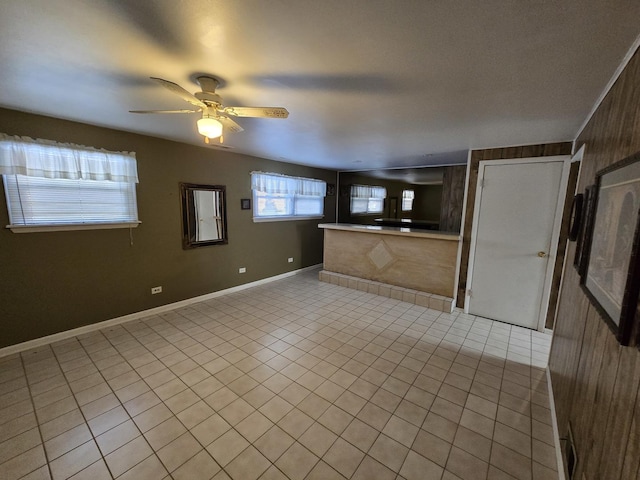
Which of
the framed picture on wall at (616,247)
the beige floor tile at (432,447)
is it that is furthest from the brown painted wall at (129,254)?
the framed picture on wall at (616,247)

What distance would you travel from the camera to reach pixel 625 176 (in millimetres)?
1041

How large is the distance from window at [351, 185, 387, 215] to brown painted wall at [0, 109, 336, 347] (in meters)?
2.43

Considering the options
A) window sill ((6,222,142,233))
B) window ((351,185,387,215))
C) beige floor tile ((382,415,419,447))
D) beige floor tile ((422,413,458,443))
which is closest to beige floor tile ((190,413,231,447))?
beige floor tile ((382,415,419,447))

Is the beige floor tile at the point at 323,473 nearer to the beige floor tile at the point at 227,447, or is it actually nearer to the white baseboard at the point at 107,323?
the beige floor tile at the point at 227,447

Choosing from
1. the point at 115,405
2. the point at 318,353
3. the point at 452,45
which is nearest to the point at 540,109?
the point at 452,45

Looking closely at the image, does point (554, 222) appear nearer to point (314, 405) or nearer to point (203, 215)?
point (314, 405)

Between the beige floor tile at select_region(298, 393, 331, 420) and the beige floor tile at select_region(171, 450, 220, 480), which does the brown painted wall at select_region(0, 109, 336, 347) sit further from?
the beige floor tile at select_region(298, 393, 331, 420)

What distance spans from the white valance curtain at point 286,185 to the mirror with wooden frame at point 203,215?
718 millimetres

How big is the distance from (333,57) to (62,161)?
2.98m

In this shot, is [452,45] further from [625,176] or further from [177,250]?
[177,250]

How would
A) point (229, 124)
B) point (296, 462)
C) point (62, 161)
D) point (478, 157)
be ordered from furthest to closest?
point (478, 157), point (62, 161), point (229, 124), point (296, 462)

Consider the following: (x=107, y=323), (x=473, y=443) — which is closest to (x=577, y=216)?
(x=473, y=443)

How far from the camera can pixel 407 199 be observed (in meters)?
7.11

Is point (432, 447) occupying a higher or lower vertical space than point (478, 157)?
lower
